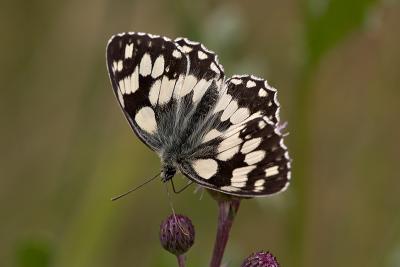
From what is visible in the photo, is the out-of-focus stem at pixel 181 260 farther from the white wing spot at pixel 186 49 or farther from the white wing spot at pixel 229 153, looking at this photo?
the white wing spot at pixel 186 49

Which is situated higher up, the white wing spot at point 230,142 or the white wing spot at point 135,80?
the white wing spot at point 135,80

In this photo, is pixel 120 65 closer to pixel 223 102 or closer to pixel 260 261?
pixel 223 102
